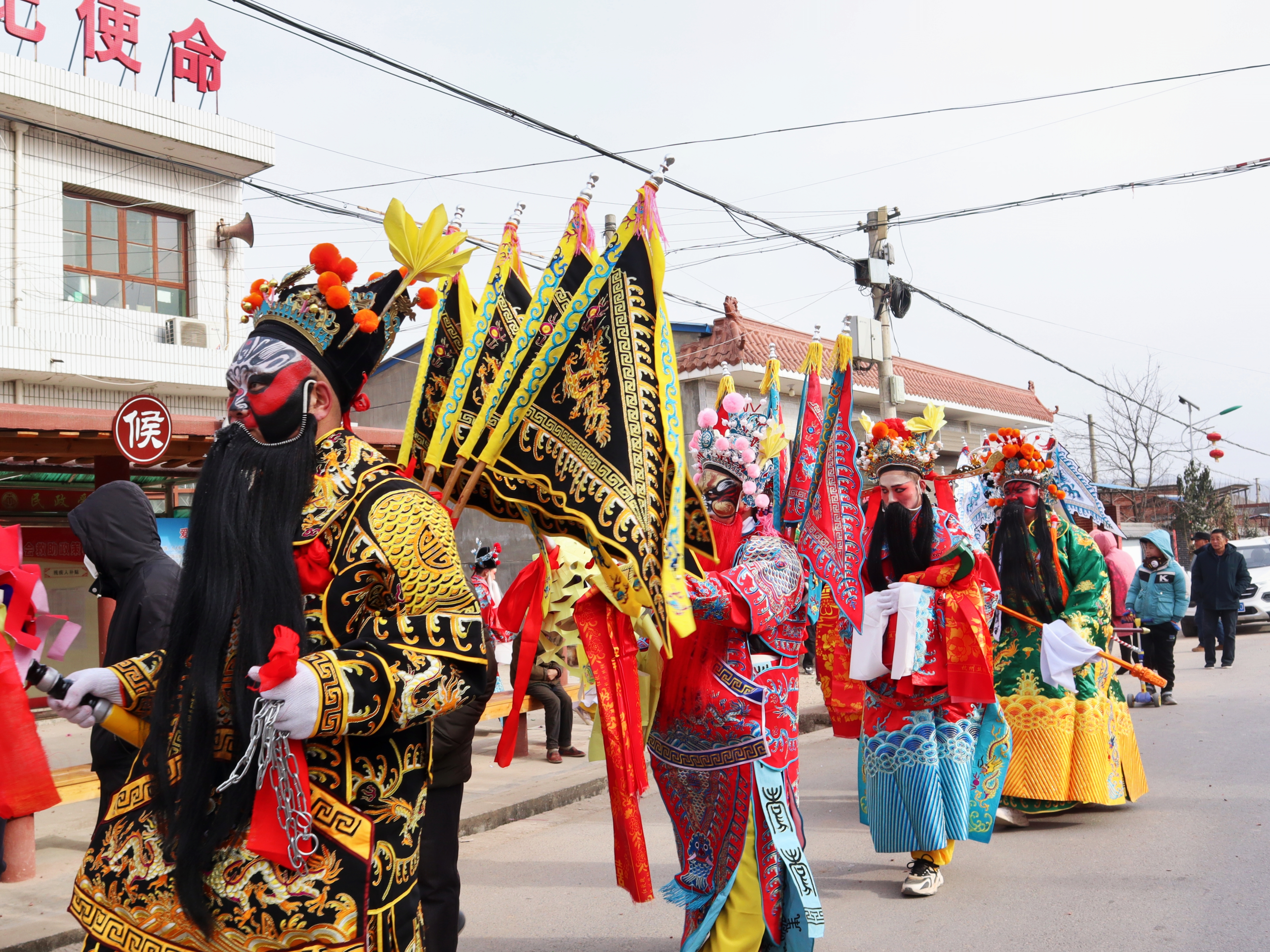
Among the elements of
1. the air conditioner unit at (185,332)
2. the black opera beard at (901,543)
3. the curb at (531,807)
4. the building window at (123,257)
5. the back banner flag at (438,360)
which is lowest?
the curb at (531,807)

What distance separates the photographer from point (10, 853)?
531 cm

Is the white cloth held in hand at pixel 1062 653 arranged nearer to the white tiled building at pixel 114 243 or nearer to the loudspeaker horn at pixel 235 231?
the white tiled building at pixel 114 243

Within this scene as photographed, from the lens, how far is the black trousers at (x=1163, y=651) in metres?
11.3

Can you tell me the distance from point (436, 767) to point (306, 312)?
2.08 meters

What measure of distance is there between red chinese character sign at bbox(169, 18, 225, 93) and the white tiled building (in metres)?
0.68

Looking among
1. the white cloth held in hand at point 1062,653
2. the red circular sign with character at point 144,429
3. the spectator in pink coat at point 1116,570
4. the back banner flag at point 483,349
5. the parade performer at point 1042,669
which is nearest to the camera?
the back banner flag at point 483,349

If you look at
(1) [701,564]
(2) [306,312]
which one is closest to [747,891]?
(1) [701,564]

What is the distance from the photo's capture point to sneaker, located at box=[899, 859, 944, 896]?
5.04 meters

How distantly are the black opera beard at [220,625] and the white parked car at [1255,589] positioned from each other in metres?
18.5

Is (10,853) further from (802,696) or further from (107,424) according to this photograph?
(802,696)

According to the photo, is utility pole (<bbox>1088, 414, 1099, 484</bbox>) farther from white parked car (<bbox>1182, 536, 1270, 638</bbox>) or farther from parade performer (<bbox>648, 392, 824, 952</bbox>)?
parade performer (<bbox>648, 392, 824, 952</bbox>)

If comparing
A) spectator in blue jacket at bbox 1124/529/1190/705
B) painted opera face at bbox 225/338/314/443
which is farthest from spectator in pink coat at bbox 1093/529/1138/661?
painted opera face at bbox 225/338/314/443

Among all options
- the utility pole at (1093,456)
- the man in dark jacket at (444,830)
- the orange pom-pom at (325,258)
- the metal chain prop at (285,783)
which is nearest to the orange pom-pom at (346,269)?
the orange pom-pom at (325,258)

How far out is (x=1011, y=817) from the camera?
6.39 meters
